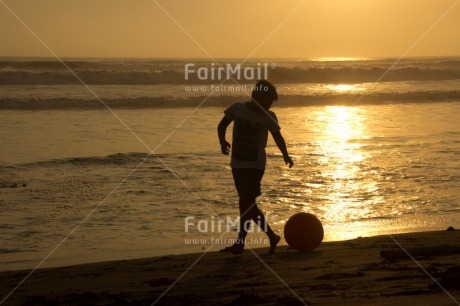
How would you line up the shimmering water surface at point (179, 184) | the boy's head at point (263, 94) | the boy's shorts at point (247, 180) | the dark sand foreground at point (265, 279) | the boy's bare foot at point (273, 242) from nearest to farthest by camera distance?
the dark sand foreground at point (265, 279) → the boy's head at point (263, 94) → the boy's shorts at point (247, 180) → the boy's bare foot at point (273, 242) → the shimmering water surface at point (179, 184)

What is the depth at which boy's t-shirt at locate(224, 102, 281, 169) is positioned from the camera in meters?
7.79

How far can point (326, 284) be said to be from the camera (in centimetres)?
634

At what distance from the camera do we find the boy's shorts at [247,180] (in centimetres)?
788

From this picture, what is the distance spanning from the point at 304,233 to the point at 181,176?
592 centimetres

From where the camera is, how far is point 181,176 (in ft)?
45.0

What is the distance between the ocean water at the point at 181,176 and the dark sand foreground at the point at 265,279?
0.98m

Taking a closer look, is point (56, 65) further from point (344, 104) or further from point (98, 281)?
point (98, 281)

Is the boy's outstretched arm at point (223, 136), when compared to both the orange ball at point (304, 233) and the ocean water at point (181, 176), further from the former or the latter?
the ocean water at point (181, 176)

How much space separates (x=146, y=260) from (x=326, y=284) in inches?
88.4

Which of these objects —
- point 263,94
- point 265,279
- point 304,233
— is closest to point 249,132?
point 263,94

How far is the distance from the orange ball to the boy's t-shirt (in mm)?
759

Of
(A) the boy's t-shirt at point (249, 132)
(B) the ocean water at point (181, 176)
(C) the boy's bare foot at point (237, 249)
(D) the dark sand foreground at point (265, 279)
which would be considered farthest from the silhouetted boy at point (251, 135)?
(B) the ocean water at point (181, 176)

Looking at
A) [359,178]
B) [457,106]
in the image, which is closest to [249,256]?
[359,178]

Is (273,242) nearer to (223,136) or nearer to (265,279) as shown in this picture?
(223,136)
